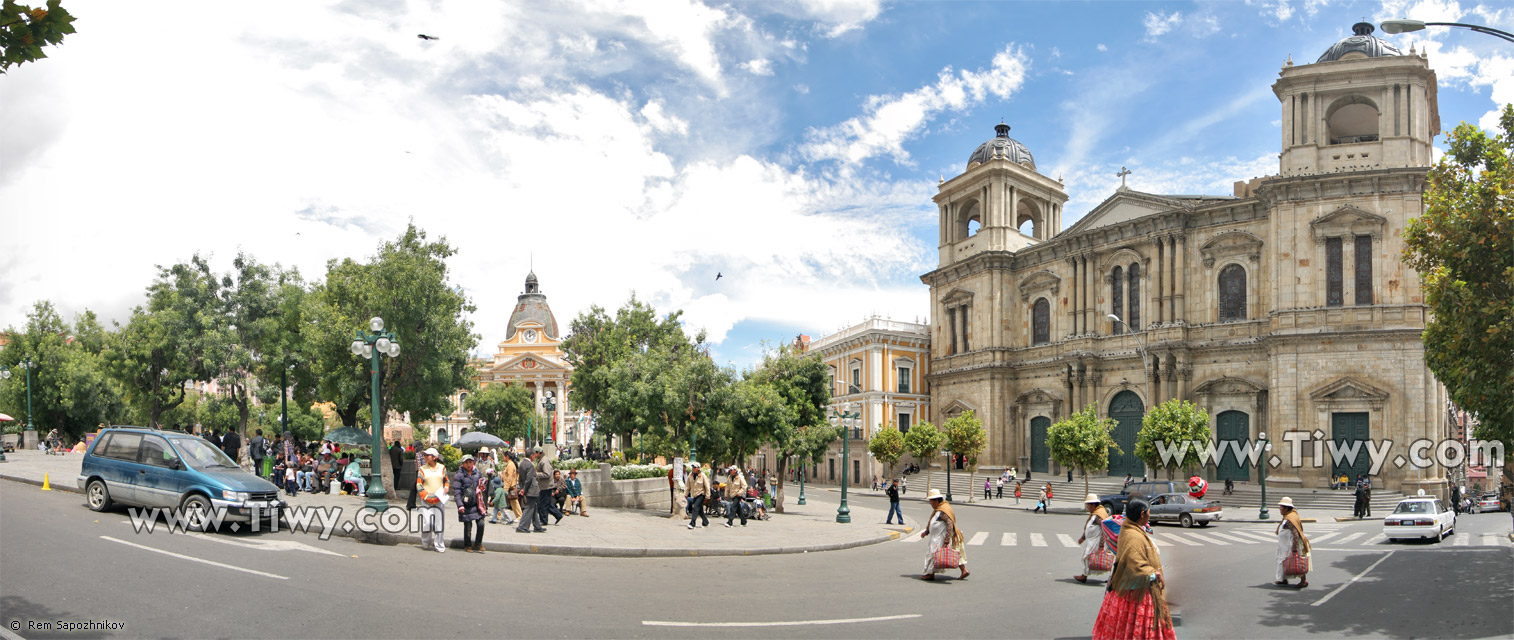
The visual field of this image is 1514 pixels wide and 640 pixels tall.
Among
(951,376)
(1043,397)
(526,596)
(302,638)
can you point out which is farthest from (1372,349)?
(302,638)

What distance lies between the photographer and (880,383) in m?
56.4

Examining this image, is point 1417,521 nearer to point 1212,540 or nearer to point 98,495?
point 1212,540

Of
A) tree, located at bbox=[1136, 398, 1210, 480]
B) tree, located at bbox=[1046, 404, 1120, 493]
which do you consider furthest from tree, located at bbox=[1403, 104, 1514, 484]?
tree, located at bbox=[1046, 404, 1120, 493]

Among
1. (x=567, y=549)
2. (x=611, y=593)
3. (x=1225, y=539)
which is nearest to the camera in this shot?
(x=611, y=593)

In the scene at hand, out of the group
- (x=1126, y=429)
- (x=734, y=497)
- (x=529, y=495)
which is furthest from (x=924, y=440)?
(x=529, y=495)

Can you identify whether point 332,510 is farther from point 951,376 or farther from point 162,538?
point 951,376

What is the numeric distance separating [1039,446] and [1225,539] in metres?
27.0

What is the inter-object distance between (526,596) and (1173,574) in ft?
36.7

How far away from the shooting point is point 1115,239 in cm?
4531

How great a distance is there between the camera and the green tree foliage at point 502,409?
7769 cm

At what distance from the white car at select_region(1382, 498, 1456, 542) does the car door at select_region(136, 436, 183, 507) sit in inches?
1024

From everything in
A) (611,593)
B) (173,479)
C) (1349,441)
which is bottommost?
(611,593)

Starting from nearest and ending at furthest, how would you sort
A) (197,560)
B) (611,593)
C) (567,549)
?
(611,593), (197,560), (567,549)

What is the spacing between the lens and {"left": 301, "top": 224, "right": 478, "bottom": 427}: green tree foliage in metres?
22.8
